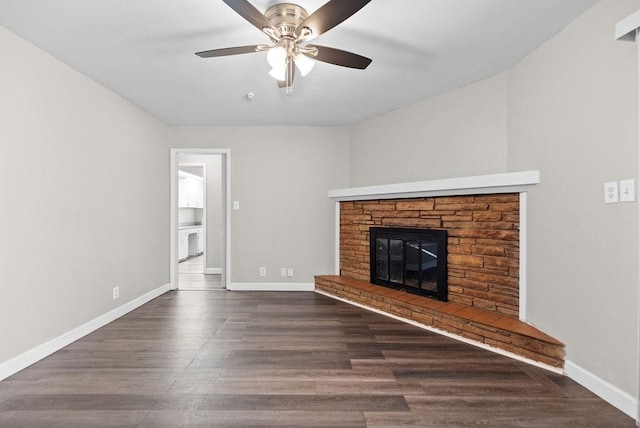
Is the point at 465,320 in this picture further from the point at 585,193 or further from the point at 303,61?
the point at 303,61

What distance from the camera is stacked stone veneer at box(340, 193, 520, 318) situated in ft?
9.25

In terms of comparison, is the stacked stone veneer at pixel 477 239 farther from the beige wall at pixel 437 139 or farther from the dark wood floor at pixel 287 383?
the dark wood floor at pixel 287 383

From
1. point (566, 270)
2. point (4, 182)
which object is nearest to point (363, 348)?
point (566, 270)

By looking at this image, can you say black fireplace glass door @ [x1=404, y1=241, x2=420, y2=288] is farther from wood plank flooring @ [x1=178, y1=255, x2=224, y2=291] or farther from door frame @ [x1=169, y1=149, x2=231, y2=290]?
wood plank flooring @ [x1=178, y1=255, x2=224, y2=291]

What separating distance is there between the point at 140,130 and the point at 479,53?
3611 millimetres

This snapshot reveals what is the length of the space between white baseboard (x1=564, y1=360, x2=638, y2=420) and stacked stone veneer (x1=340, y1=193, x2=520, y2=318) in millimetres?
646

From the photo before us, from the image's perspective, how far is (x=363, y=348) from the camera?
2.64 meters

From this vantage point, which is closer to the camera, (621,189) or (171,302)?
(621,189)

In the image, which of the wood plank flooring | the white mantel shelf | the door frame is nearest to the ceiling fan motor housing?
the white mantel shelf

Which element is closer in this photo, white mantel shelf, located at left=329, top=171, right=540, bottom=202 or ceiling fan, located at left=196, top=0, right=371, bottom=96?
ceiling fan, located at left=196, top=0, right=371, bottom=96

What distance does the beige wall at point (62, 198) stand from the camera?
2.26 m

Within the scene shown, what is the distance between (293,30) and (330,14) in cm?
33

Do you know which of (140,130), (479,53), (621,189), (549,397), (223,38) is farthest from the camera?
(140,130)

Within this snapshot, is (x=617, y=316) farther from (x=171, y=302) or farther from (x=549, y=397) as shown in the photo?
(x=171, y=302)
